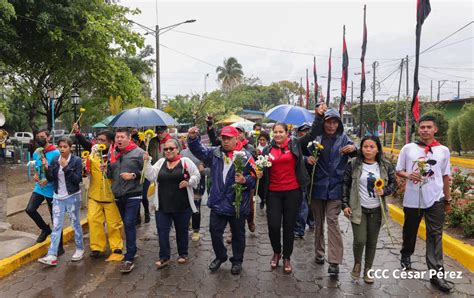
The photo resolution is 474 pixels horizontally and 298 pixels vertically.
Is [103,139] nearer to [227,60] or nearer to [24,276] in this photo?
[24,276]

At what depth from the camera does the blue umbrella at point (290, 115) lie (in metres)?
5.32

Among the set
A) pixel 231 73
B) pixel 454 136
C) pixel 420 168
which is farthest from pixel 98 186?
pixel 231 73

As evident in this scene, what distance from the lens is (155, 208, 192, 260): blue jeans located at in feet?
14.6

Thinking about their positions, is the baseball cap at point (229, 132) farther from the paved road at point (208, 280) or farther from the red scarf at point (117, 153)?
the paved road at point (208, 280)

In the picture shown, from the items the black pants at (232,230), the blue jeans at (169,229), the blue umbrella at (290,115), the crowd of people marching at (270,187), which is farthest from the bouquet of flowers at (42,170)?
the blue umbrella at (290,115)

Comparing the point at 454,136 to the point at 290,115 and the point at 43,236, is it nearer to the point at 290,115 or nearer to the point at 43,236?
the point at 290,115

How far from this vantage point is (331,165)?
4223mm

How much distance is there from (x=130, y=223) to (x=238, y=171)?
5.22 feet

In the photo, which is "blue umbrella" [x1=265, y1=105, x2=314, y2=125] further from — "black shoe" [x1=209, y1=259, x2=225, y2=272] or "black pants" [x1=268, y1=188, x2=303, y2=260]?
"black shoe" [x1=209, y1=259, x2=225, y2=272]

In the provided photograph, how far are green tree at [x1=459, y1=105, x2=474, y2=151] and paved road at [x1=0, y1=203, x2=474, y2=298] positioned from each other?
15566 mm

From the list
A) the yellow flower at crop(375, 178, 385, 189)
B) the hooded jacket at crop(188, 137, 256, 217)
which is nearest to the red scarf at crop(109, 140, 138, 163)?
the hooded jacket at crop(188, 137, 256, 217)

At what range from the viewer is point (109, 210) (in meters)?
4.74

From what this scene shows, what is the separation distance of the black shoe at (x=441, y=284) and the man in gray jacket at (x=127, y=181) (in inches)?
137

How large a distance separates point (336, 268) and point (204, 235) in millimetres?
2480
